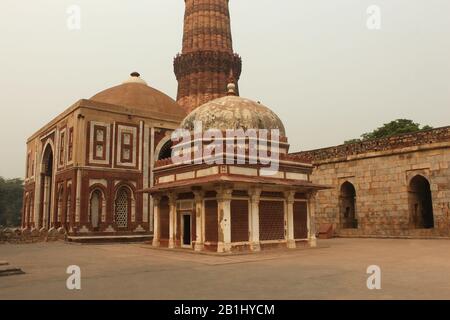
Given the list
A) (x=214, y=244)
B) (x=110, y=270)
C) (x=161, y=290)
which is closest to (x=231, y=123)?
(x=214, y=244)

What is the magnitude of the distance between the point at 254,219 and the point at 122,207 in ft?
40.3

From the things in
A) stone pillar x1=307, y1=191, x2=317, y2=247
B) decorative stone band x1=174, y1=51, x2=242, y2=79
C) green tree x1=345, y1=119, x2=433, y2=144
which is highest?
decorative stone band x1=174, y1=51, x2=242, y2=79

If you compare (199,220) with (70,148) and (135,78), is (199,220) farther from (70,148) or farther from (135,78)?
(135,78)

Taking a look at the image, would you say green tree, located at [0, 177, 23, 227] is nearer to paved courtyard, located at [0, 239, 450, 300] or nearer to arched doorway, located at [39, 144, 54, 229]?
arched doorway, located at [39, 144, 54, 229]

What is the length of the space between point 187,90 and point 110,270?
27242 mm

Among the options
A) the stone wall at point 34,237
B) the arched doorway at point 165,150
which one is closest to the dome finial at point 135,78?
the arched doorway at point 165,150

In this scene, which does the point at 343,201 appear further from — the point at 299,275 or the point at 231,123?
the point at 299,275

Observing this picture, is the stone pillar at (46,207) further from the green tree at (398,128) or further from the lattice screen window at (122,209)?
the green tree at (398,128)

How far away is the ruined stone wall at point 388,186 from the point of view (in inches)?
797

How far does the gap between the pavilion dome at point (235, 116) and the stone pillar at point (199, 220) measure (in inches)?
122

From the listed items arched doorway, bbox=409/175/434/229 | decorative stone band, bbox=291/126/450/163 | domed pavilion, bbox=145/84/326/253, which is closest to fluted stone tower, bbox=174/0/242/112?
decorative stone band, bbox=291/126/450/163

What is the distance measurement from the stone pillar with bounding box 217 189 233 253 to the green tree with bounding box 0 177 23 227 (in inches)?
2143

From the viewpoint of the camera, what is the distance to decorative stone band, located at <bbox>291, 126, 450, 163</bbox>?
2066 cm
